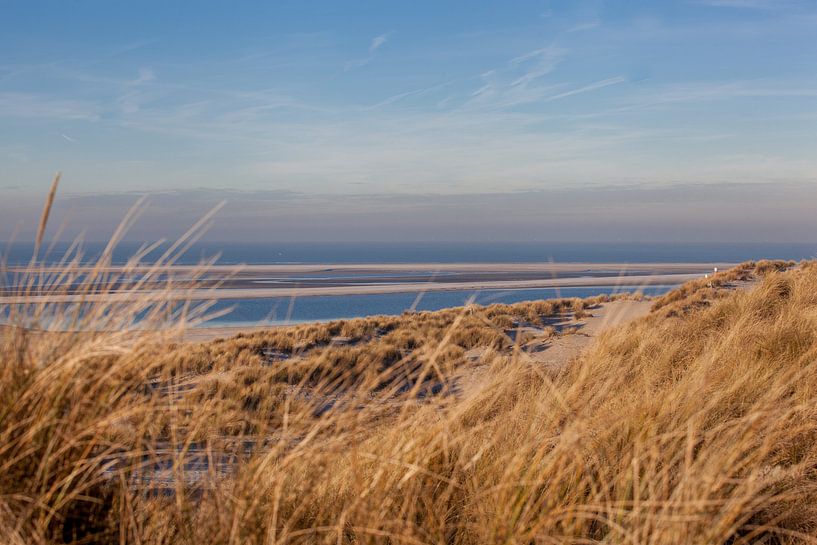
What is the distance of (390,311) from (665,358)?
3855 centimetres

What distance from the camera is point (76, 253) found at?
2613 mm

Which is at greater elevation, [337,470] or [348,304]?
[337,470]

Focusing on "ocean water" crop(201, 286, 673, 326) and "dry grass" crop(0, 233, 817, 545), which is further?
"ocean water" crop(201, 286, 673, 326)

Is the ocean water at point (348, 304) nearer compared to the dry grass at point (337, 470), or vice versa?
the dry grass at point (337, 470)

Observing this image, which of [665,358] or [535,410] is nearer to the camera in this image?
[535,410]

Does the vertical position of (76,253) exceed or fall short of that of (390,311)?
it exceeds it

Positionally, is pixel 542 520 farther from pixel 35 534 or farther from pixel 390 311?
pixel 390 311

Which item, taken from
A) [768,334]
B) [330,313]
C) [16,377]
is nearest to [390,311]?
[330,313]

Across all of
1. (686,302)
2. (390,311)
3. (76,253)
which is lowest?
(390,311)

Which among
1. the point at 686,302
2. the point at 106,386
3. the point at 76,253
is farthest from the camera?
the point at 686,302

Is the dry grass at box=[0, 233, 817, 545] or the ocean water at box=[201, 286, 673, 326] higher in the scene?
the dry grass at box=[0, 233, 817, 545]

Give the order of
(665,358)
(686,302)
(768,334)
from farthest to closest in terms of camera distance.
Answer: (686,302) < (768,334) < (665,358)

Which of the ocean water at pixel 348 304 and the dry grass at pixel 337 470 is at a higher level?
Result: the dry grass at pixel 337 470

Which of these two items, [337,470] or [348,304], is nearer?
[337,470]
